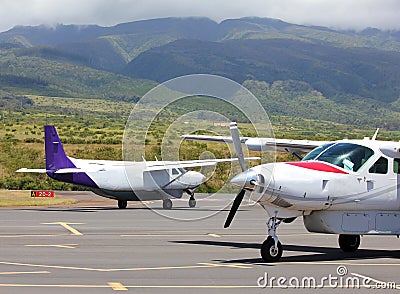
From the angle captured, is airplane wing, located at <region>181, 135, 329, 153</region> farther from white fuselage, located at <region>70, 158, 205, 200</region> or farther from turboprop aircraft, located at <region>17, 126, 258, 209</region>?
turboprop aircraft, located at <region>17, 126, 258, 209</region>

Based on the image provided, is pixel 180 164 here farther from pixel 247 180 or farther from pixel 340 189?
pixel 247 180

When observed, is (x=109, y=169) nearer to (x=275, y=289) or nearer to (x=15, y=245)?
(x=15, y=245)

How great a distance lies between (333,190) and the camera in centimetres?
1852

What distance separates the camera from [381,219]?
63.8 feet

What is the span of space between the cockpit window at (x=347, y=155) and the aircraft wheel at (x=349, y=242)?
7.26 ft

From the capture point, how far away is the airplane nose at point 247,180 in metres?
17.4

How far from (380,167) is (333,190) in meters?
1.56

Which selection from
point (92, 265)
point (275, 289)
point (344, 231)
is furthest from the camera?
point (344, 231)

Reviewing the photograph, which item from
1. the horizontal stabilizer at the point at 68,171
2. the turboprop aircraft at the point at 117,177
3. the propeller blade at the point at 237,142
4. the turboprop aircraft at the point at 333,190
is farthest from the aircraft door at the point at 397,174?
the horizontal stabilizer at the point at 68,171

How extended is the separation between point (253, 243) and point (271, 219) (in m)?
4.61

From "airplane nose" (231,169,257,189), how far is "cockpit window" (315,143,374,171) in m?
2.19

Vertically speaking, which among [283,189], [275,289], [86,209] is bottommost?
[86,209]

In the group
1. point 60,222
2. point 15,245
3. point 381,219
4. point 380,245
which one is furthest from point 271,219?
point 60,222

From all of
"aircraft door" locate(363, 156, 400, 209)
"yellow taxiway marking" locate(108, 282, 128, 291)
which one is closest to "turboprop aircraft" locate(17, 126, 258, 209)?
"aircraft door" locate(363, 156, 400, 209)
